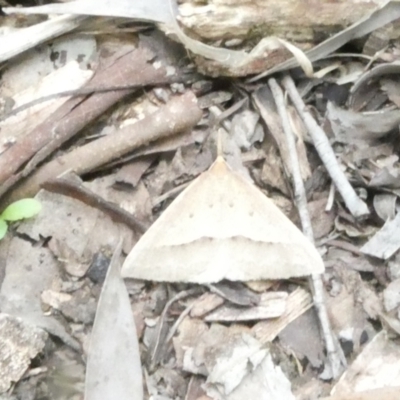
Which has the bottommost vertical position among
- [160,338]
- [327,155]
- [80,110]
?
[160,338]

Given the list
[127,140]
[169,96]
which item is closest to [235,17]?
[169,96]

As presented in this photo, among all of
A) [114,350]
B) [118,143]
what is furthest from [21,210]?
[114,350]

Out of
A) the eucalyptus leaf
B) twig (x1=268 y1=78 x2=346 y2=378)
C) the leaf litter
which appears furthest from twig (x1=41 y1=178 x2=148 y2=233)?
twig (x1=268 y1=78 x2=346 y2=378)

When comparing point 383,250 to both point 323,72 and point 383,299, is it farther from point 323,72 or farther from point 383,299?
point 323,72

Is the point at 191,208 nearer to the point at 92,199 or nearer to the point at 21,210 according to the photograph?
the point at 92,199

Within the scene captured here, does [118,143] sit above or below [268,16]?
below

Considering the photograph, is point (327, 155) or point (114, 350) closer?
point (114, 350)

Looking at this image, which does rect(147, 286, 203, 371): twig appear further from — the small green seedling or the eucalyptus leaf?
the small green seedling
